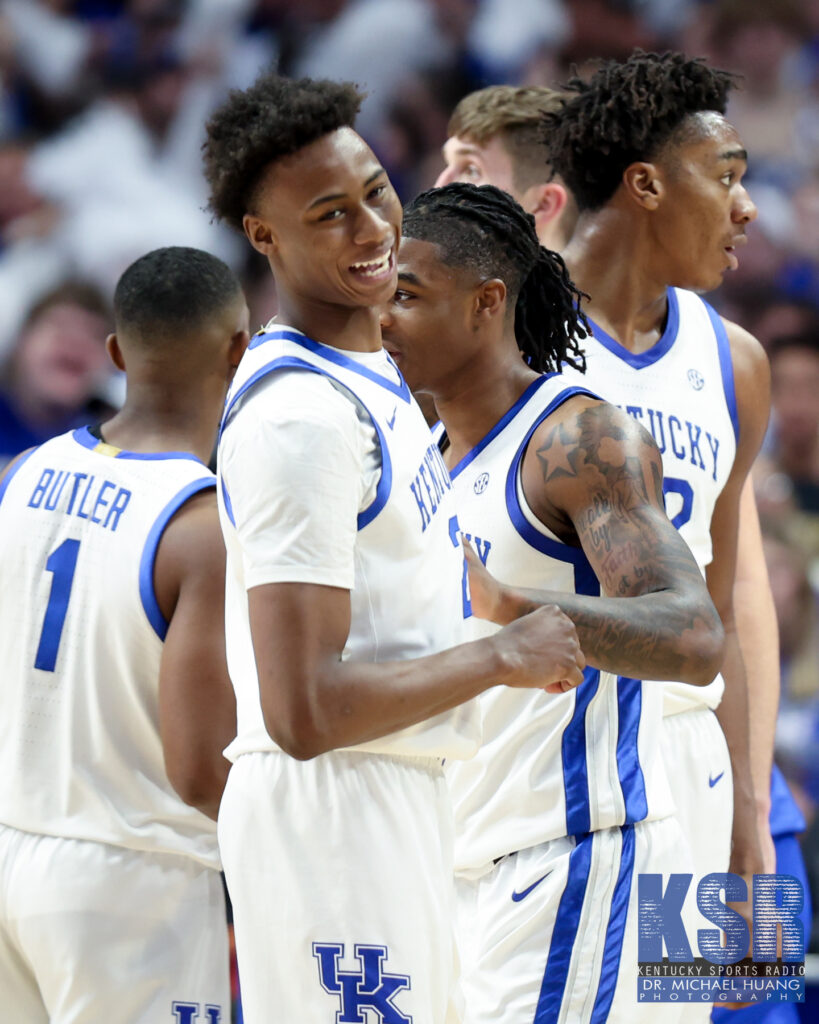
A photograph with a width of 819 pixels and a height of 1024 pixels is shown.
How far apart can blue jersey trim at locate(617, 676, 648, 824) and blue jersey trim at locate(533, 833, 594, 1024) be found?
0.13 meters

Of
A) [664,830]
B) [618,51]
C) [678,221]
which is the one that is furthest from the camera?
[618,51]

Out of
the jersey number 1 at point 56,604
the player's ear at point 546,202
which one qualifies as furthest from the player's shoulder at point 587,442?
the player's ear at point 546,202

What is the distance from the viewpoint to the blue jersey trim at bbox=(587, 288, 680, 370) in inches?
140

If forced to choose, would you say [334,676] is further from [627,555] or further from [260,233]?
[260,233]

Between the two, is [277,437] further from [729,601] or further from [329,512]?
[729,601]

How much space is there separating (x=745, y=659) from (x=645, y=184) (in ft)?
4.50

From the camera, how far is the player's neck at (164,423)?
3250 millimetres

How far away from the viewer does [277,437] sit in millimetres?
2113

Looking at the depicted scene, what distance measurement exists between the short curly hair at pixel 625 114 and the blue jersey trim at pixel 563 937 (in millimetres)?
1831

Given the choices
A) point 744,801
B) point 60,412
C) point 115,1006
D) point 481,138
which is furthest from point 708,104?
point 60,412

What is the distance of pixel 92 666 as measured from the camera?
3.06m

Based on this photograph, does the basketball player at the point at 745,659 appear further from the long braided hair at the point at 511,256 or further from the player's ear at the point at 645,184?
the long braided hair at the point at 511,256

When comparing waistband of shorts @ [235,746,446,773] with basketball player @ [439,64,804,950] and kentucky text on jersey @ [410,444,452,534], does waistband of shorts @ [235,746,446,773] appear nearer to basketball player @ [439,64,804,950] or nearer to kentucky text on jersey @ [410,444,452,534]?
kentucky text on jersey @ [410,444,452,534]

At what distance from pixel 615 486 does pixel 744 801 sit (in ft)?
5.17
